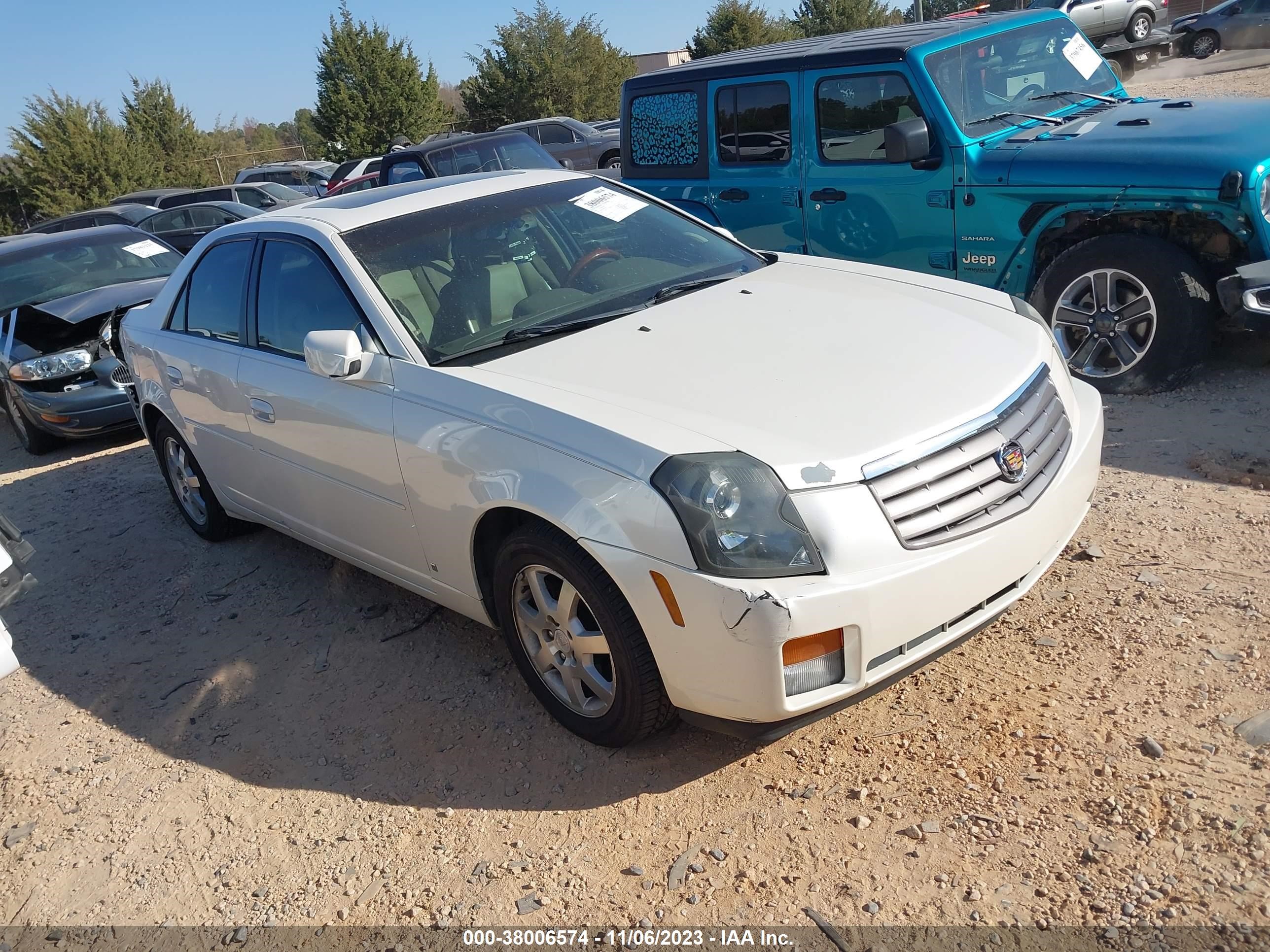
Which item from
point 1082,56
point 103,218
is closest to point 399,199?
point 1082,56

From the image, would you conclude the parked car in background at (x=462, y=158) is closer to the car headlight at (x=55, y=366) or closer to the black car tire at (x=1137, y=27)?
the car headlight at (x=55, y=366)

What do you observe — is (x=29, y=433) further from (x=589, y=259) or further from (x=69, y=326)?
(x=589, y=259)

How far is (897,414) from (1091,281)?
3042 millimetres

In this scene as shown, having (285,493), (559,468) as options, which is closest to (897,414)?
(559,468)

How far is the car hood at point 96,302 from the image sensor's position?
804 cm

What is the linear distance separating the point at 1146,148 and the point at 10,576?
518 cm

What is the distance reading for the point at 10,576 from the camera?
3.22 metres

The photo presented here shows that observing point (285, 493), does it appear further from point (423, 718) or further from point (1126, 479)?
point (1126, 479)

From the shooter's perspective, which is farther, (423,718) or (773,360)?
(423,718)

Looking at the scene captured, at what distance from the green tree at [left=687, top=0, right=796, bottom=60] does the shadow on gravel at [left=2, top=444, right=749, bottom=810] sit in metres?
36.8

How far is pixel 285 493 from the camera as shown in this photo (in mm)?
4289

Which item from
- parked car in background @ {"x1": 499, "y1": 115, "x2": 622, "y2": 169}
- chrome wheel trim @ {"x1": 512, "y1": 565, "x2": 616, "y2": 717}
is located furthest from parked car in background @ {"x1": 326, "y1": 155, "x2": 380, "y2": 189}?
chrome wheel trim @ {"x1": 512, "y1": 565, "x2": 616, "y2": 717}

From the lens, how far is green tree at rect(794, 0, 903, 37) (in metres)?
38.2

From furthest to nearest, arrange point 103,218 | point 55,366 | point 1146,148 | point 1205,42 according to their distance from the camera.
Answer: point 1205,42 → point 103,218 → point 55,366 → point 1146,148
